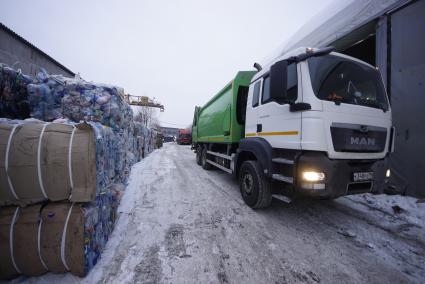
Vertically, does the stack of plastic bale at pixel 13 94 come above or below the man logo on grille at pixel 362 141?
above

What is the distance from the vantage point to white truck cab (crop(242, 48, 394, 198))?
2.31 m

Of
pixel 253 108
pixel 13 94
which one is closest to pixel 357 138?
pixel 253 108

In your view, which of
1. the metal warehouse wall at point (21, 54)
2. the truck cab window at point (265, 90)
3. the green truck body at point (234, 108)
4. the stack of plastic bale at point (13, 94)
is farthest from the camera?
the metal warehouse wall at point (21, 54)

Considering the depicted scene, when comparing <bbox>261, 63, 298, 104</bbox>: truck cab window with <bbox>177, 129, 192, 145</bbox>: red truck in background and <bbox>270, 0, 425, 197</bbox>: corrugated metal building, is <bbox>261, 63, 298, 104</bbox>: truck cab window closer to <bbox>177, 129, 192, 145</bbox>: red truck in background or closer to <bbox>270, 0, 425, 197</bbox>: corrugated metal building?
<bbox>270, 0, 425, 197</bbox>: corrugated metal building

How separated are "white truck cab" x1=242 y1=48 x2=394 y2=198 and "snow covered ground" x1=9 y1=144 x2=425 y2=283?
0.73 metres

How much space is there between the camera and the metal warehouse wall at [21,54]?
8.91 m

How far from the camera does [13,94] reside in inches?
108

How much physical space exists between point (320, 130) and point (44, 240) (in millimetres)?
3307

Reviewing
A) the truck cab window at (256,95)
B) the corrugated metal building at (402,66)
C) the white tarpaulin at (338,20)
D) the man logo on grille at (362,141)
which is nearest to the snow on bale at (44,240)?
the truck cab window at (256,95)

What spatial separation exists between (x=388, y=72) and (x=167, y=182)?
6.82 m

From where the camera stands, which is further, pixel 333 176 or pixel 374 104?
pixel 374 104

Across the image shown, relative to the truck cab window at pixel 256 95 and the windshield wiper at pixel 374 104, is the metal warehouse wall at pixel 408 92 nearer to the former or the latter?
the windshield wiper at pixel 374 104

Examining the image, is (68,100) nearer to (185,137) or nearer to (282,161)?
(282,161)

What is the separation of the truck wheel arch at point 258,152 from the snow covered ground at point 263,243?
946 millimetres
